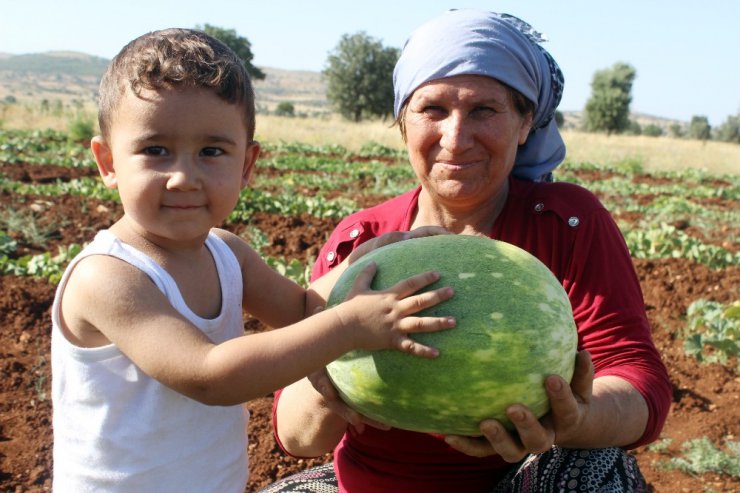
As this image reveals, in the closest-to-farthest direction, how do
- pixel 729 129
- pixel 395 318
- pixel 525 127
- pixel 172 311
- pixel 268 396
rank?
pixel 395 318, pixel 172 311, pixel 525 127, pixel 268 396, pixel 729 129

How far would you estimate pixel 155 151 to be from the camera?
182 centimetres

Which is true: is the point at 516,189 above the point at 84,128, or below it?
above

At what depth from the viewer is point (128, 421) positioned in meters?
1.96

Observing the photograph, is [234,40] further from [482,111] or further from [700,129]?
[482,111]

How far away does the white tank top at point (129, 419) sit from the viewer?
1.88 m

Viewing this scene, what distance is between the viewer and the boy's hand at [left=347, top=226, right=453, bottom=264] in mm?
2057

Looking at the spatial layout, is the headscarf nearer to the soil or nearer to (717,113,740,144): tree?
the soil

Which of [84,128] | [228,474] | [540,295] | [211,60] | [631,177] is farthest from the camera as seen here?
[84,128]

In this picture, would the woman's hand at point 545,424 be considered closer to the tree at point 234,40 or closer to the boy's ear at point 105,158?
the boy's ear at point 105,158

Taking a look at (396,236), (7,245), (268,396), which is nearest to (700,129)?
(7,245)

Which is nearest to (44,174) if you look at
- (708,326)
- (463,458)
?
(708,326)

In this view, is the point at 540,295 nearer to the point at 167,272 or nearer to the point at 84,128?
the point at 167,272

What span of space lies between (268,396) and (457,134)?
232 centimetres

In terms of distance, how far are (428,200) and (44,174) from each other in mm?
10909
